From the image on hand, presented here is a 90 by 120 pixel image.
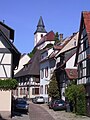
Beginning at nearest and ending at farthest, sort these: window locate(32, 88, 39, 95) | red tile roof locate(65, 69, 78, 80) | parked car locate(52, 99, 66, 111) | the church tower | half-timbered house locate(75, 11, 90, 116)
→ half-timbered house locate(75, 11, 90, 116) < parked car locate(52, 99, 66, 111) < red tile roof locate(65, 69, 78, 80) < window locate(32, 88, 39, 95) < the church tower

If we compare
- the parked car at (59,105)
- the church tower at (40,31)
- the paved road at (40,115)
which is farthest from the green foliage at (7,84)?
the church tower at (40,31)

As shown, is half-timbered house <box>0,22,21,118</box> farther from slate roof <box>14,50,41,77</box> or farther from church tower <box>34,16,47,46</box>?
church tower <box>34,16,47,46</box>

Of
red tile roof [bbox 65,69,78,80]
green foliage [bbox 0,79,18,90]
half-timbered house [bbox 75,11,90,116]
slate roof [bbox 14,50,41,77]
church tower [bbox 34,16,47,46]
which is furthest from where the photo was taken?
church tower [bbox 34,16,47,46]

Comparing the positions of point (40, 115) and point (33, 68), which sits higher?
point (33, 68)

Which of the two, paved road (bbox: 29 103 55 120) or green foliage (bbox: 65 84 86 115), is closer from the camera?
paved road (bbox: 29 103 55 120)

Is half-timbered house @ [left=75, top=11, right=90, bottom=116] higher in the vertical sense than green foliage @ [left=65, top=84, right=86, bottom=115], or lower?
higher

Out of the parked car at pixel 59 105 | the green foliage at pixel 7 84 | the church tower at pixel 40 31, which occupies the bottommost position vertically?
the parked car at pixel 59 105

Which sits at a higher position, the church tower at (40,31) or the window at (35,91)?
the church tower at (40,31)

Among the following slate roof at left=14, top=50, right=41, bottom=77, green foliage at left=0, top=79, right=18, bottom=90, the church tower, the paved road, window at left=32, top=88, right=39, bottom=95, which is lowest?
the paved road

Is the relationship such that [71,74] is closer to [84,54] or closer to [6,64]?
[84,54]

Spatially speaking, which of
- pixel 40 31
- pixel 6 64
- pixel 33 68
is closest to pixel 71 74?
pixel 6 64

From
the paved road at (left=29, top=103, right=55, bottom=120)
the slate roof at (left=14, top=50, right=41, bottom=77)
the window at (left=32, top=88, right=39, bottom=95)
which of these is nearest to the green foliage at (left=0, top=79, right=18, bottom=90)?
the paved road at (left=29, top=103, right=55, bottom=120)

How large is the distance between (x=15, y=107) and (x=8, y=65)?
998 cm

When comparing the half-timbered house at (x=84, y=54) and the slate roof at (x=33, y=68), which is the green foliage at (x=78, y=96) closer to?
the half-timbered house at (x=84, y=54)
